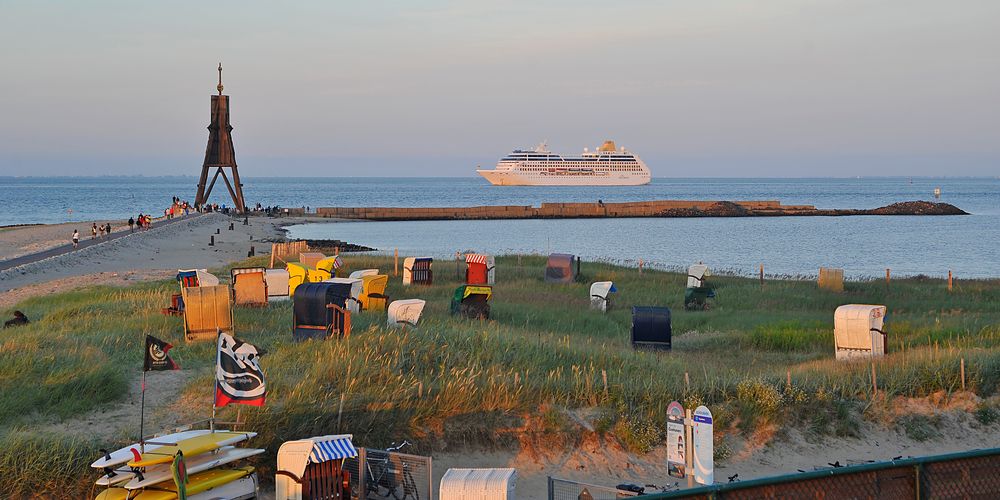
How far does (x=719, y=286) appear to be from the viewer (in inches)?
1394

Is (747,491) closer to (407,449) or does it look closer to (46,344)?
(407,449)

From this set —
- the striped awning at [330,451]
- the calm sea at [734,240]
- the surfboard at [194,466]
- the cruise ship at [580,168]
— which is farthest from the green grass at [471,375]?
the cruise ship at [580,168]

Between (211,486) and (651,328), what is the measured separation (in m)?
12.8

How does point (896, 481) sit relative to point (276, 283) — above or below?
below

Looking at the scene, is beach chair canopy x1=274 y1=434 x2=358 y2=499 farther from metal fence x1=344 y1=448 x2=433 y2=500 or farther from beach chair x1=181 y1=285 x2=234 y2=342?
beach chair x1=181 y1=285 x2=234 y2=342

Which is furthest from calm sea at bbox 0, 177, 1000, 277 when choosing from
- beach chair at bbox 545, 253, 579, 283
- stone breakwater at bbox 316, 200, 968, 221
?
beach chair at bbox 545, 253, 579, 283

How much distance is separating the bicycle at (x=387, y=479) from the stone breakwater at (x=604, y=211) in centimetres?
9461

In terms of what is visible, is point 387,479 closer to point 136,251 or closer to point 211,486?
point 211,486

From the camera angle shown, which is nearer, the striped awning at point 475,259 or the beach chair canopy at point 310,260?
the beach chair canopy at point 310,260

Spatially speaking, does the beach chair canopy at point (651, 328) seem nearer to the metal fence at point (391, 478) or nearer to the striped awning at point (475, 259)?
the metal fence at point (391, 478)

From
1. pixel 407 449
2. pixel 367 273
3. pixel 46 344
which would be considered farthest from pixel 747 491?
pixel 367 273

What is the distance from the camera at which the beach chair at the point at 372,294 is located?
2467 cm

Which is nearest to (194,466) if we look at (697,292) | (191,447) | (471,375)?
(191,447)

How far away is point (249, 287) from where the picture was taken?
23891 mm
